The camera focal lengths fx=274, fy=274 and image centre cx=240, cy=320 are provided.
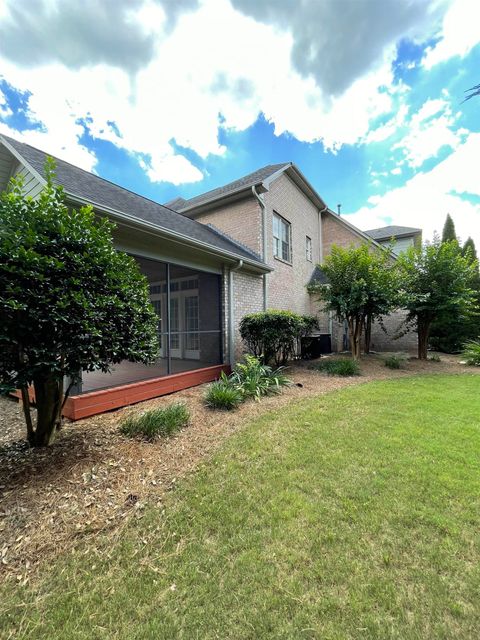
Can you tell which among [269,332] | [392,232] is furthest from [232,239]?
[392,232]

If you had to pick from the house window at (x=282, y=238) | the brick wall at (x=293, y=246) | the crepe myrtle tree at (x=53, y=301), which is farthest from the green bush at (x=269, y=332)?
the crepe myrtle tree at (x=53, y=301)

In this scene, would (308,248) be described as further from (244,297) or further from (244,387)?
(244,387)

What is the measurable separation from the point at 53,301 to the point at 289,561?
2.92 metres

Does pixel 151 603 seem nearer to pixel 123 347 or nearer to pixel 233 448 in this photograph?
pixel 233 448

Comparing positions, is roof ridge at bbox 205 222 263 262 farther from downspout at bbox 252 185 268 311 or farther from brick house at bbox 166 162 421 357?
downspout at bbox 252 185 268 311

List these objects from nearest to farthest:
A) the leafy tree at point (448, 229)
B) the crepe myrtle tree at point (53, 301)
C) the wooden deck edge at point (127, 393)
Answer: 1. the crepe myrtle tree at point (53, 301)
2. the wooden deck edge at point (127, 393)
3. the leafy tree at point (448, 229)

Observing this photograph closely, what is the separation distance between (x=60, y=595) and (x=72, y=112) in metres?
11.7

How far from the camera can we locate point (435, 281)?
10.2 meters

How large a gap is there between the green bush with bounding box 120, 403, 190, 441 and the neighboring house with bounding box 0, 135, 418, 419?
120 cm

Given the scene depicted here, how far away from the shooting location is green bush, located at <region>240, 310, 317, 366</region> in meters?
7.72

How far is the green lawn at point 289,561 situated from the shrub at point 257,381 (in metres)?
2.39

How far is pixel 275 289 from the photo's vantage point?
34.5ft

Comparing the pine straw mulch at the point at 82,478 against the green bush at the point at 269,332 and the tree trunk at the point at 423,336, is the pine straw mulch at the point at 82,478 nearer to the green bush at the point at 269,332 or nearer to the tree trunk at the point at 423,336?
the green bush at the point at 269,332

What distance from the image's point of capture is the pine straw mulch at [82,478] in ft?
6.93
